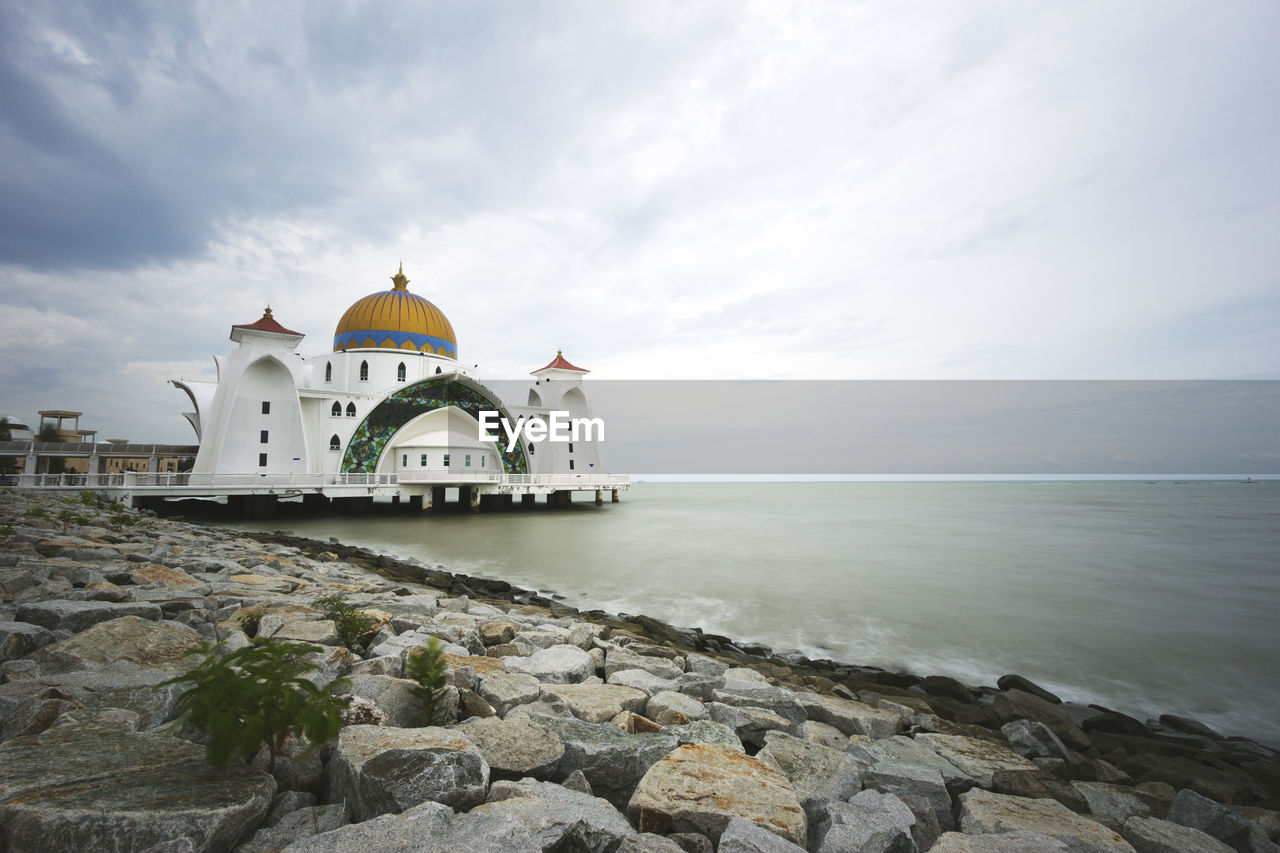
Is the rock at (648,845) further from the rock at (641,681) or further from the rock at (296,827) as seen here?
the rock at (641,681)

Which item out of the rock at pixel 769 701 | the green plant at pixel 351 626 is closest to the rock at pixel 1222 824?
the rock at pixel 769 701

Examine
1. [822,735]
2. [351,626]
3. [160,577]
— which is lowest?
[822,735]

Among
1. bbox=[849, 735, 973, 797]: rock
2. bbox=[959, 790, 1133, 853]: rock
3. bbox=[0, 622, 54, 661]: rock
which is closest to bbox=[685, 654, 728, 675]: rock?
bbox=[849, 735, 973, 797]: rock

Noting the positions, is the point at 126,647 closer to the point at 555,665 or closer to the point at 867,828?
the point at 555,665

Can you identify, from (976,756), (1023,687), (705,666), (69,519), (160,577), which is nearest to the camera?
(976,756)

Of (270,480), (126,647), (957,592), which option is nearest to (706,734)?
(126,647)

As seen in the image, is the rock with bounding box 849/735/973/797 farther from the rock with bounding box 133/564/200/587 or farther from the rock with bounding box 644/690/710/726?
the rock with bounding box 133/564/200/587

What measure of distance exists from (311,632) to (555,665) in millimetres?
1803

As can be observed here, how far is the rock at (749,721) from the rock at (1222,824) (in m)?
2.05

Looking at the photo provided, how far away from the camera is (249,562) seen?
29.0ft

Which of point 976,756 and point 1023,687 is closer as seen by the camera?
point 976,756

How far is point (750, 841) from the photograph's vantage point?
209 cm

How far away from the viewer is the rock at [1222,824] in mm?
3004

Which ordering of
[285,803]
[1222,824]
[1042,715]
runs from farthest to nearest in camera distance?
[1042,715], [1222,824], [285,803]
